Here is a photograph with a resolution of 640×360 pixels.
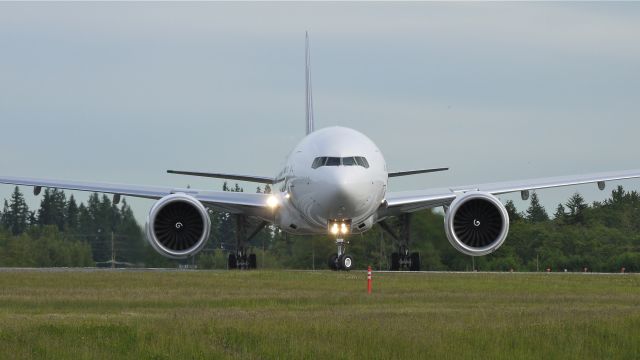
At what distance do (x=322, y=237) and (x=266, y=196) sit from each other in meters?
5.12

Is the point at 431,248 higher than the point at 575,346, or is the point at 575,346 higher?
the point at 431,248

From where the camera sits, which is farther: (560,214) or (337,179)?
(560,214)

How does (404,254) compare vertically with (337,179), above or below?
below

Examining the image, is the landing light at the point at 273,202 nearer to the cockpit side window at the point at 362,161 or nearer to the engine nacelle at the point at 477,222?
the cockpit side window at the point at 362,161

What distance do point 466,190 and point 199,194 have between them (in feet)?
28.8

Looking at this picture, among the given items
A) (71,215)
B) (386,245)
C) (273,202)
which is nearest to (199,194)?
(273,202)

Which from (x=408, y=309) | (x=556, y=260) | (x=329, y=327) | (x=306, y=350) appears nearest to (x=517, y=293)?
(x=408, y=309)

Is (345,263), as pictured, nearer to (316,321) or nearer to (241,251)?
(241,251)

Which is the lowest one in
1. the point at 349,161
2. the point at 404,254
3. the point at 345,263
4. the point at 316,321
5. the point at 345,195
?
the point at 316,321

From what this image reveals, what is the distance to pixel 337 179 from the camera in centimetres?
4000

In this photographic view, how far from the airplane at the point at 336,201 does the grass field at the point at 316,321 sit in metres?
8.84

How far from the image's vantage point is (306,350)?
18500mm

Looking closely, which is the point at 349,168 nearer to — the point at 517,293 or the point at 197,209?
the point at 197,209

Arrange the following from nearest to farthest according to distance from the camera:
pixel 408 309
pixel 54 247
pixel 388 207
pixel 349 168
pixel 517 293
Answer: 1. pixel 408 309
2. pixel 517 293
3. pixel 349 168
4. pixel 388 207
5. pixel 54 247
